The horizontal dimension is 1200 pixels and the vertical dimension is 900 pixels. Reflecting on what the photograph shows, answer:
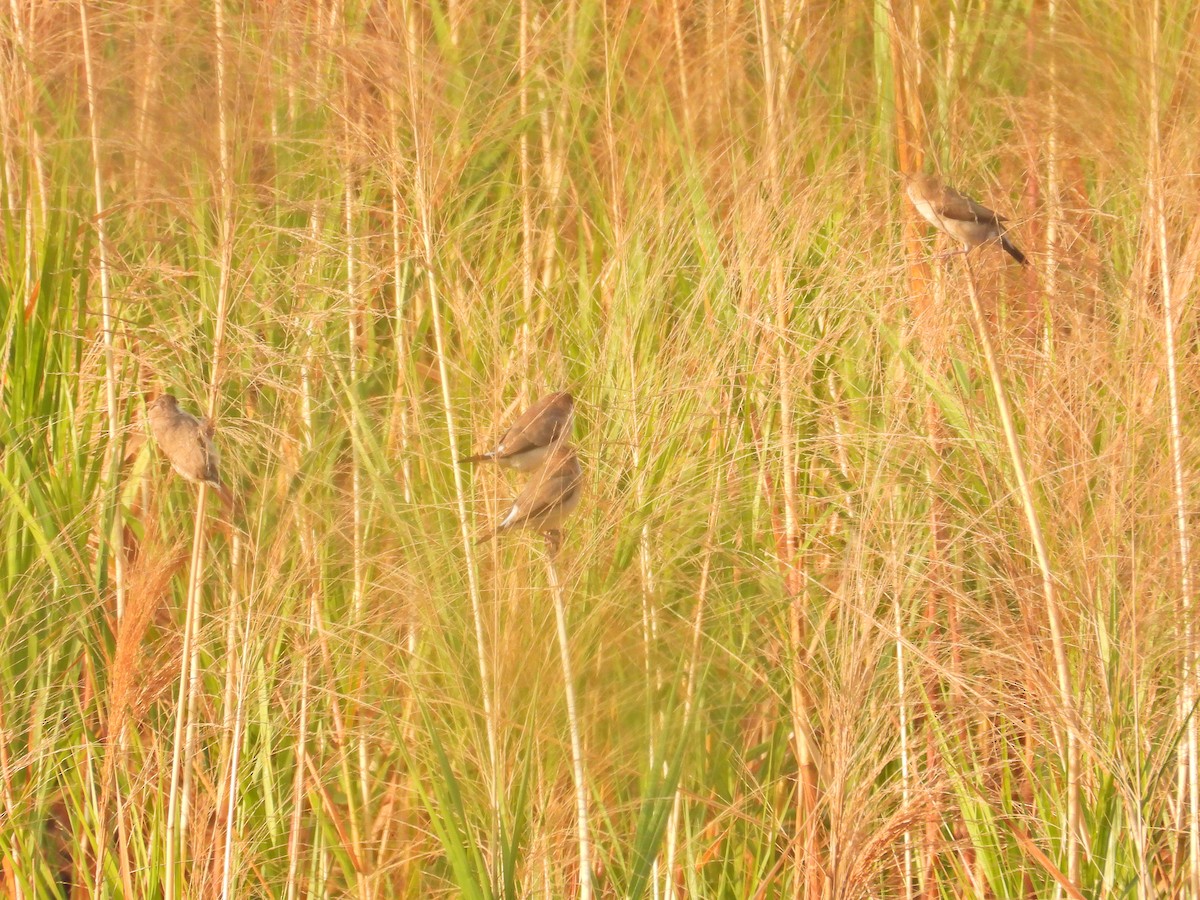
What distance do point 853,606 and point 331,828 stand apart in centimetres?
143

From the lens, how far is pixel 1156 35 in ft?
9.16

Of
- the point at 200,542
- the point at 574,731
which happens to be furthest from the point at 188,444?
the point at 574,731

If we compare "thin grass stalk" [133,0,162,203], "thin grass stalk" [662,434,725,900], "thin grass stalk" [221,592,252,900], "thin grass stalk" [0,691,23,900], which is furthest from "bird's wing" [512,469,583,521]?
"thin grass stalk" [0,691,23,900]

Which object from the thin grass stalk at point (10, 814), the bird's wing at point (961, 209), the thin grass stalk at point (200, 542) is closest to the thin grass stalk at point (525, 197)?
the thin grass stalk at point (200, 542)

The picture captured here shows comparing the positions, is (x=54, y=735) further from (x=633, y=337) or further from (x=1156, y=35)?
(x=1156, y=35)

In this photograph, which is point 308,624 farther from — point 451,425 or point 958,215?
point 958,215

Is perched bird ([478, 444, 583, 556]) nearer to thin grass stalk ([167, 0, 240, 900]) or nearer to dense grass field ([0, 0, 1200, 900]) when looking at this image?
dense grass field ([0, 0, 1200, 900])

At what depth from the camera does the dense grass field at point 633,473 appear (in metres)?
2.48

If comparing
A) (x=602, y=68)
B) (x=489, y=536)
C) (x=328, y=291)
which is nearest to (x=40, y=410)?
(x=328, y=291)

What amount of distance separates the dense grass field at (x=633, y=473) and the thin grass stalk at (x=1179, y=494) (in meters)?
0.01

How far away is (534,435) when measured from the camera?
260cm

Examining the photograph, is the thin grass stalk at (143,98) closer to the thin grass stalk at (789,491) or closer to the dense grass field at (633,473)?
the dense grass field at (633,473)

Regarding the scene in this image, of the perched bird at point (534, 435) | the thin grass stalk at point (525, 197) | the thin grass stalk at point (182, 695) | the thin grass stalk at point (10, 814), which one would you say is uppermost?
the thin grass stalk at point (525, 197)

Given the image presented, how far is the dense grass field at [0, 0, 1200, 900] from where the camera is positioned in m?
2.48
